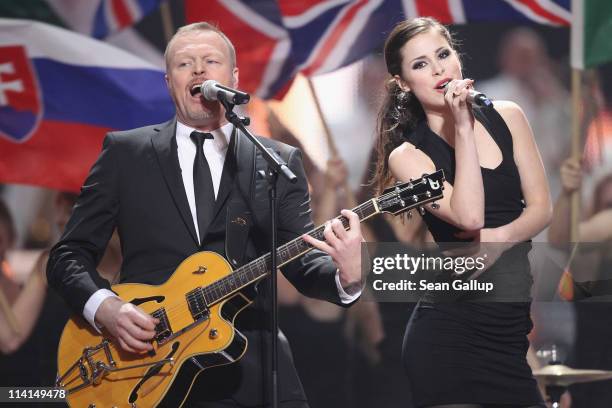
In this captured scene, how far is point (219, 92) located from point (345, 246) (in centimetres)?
67

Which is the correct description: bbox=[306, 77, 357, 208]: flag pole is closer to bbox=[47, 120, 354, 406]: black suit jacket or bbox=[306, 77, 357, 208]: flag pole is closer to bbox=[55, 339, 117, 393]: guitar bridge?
bbox=[47, 120, 354, 406]: black suit jacket

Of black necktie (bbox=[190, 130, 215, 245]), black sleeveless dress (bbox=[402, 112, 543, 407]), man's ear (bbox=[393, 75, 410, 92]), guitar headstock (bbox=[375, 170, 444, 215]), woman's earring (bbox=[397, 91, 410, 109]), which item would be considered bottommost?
black sleeveless dress (bbox=[402, 112, 543, 407])

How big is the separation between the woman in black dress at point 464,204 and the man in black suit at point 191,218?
1.19ft

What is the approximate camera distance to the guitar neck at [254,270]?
3055mm

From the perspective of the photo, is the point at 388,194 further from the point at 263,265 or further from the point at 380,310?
the point at 380,310

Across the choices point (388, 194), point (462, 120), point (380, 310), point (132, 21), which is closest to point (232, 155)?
point (388, 194)

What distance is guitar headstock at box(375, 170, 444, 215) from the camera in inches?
116

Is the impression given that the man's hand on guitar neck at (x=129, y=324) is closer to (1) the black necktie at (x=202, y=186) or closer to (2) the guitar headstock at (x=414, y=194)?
(1) the black necktie at (x=202, y=186)

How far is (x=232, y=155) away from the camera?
3271 mm

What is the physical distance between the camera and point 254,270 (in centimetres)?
306

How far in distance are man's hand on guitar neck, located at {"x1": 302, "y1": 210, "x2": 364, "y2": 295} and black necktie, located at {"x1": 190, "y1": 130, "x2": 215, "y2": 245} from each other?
420 mm

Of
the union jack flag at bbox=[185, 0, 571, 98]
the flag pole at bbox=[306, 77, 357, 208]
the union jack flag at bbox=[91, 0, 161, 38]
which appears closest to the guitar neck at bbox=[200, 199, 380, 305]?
the flag pole at bbox=[306, 77, 357, 208]

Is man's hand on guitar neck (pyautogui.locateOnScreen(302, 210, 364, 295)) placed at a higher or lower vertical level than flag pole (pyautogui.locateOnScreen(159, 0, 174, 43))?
lower

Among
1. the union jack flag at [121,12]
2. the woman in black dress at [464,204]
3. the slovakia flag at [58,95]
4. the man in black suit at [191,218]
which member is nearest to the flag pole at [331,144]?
the slovakia flag at [58,95]
